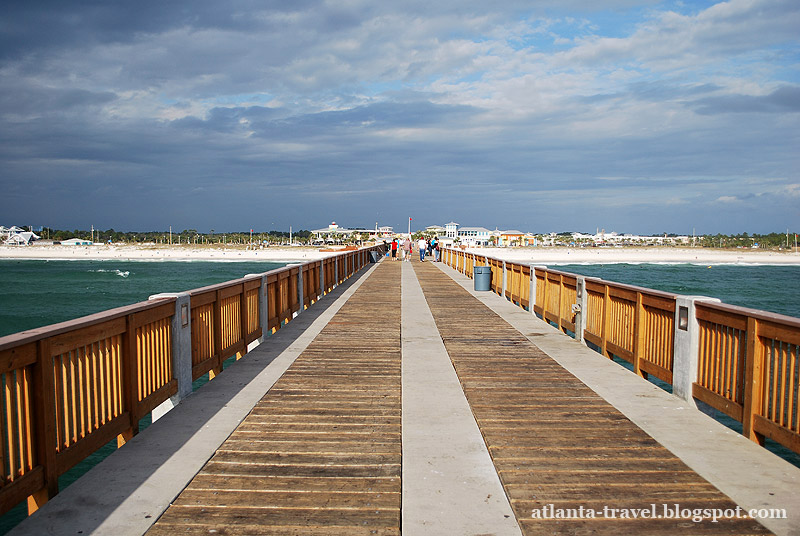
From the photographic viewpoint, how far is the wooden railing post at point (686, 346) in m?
6.46

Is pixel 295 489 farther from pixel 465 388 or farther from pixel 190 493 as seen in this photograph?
pixel 465 388

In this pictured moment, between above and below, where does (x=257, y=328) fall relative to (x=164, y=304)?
below

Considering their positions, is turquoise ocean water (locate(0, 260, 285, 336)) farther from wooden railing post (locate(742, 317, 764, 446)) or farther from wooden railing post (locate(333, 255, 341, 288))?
wooden railing post (locate(742, 317, 764, 446))

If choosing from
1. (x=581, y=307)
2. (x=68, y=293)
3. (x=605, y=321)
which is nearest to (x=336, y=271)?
(x=581, y=307)

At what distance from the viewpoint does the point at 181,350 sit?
6.56 m

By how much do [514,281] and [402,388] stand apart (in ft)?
31.8

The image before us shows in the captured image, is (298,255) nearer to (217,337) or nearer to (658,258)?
(658,258)

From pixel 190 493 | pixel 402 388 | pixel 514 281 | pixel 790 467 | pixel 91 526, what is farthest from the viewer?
pixel 514 281

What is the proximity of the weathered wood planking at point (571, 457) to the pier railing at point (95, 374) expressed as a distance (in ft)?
9.93

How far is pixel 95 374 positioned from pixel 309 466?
1.78 metres

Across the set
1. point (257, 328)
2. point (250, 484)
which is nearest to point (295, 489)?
point (250, 484)

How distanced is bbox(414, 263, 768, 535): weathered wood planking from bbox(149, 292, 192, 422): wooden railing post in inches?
119

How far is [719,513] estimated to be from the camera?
156 inches

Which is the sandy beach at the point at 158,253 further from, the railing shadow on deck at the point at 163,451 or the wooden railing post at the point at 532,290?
the railing shadow on deck at the point at 163,451
